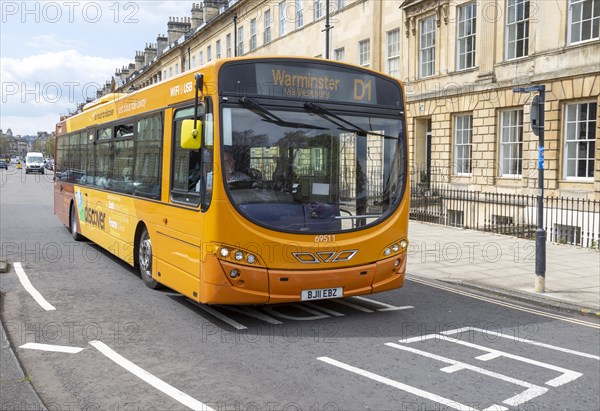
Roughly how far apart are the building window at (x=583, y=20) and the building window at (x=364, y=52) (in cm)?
1116

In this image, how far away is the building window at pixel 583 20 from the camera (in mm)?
16172

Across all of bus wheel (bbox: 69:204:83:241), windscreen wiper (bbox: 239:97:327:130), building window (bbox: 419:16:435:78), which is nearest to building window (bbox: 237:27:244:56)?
building window (bbox: 419:16:435:78)

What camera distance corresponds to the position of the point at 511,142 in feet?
64.2

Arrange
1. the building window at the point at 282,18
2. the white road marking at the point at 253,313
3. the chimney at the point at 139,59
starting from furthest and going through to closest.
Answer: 1. the chimney at the point at 139,59
2. the building window at the point at 282,18
3. the white road marking at the point at 253,313

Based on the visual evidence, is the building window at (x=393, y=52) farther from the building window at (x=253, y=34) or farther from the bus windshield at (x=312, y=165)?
the bus windshield at (x=312, y=165)

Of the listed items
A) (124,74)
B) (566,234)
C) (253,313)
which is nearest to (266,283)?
(253,313)

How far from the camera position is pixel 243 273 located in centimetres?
638

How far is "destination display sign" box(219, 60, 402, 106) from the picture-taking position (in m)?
6.50

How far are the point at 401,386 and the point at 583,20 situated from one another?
1539 centimetres

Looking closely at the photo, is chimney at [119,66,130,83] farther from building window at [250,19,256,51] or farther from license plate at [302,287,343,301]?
license plate at [302,287,343,301]

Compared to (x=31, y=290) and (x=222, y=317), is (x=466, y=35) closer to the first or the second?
(x=222, y=317)

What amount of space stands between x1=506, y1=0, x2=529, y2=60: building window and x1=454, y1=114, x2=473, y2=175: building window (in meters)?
2.90

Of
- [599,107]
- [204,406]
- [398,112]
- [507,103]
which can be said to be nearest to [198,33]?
[507,103]

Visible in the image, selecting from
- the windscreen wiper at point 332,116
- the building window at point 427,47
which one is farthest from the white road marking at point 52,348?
the building window at point 427,47
